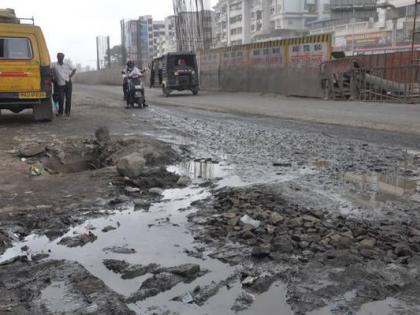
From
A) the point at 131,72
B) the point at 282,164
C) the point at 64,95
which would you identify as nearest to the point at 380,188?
the point at 282,164

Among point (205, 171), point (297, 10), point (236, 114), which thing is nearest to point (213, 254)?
point (205, 171)

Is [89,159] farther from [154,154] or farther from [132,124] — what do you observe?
[132,124]

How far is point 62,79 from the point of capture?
1454 centimetres

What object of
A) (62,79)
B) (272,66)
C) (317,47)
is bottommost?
(62,79)

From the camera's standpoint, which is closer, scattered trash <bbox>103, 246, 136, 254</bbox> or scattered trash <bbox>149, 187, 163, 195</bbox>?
scattered trash <bbox>103, 246, 136, 254</bbox>

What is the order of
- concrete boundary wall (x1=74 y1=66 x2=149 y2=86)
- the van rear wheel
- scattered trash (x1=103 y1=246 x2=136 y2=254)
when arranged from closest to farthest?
scattered trash (x1=103 y1=246 x2=136 y2=254), the van rear wheel, concrete boundary wall (x1=74 y1=66 x2=149 y2=86)

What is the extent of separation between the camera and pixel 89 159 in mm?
8641

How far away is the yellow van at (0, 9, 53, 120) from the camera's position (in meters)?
11.7

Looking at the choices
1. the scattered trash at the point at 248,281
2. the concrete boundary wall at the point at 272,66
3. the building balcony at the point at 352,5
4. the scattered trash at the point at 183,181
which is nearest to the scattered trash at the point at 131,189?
the scattered trash at the point at 183,181

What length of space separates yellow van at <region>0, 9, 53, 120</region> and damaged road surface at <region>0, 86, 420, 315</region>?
346cm

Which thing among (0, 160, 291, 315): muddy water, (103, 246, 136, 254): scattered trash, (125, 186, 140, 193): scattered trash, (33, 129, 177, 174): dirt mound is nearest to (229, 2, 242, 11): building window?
(33, 129, 177, 174): dirt mound

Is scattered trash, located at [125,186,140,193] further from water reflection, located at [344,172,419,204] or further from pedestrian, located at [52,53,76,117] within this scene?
pedestrian, located at [52,53,76,117]

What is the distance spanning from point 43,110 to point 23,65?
1.48 metres

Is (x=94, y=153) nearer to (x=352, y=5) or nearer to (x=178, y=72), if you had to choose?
(x=178, y=72)
